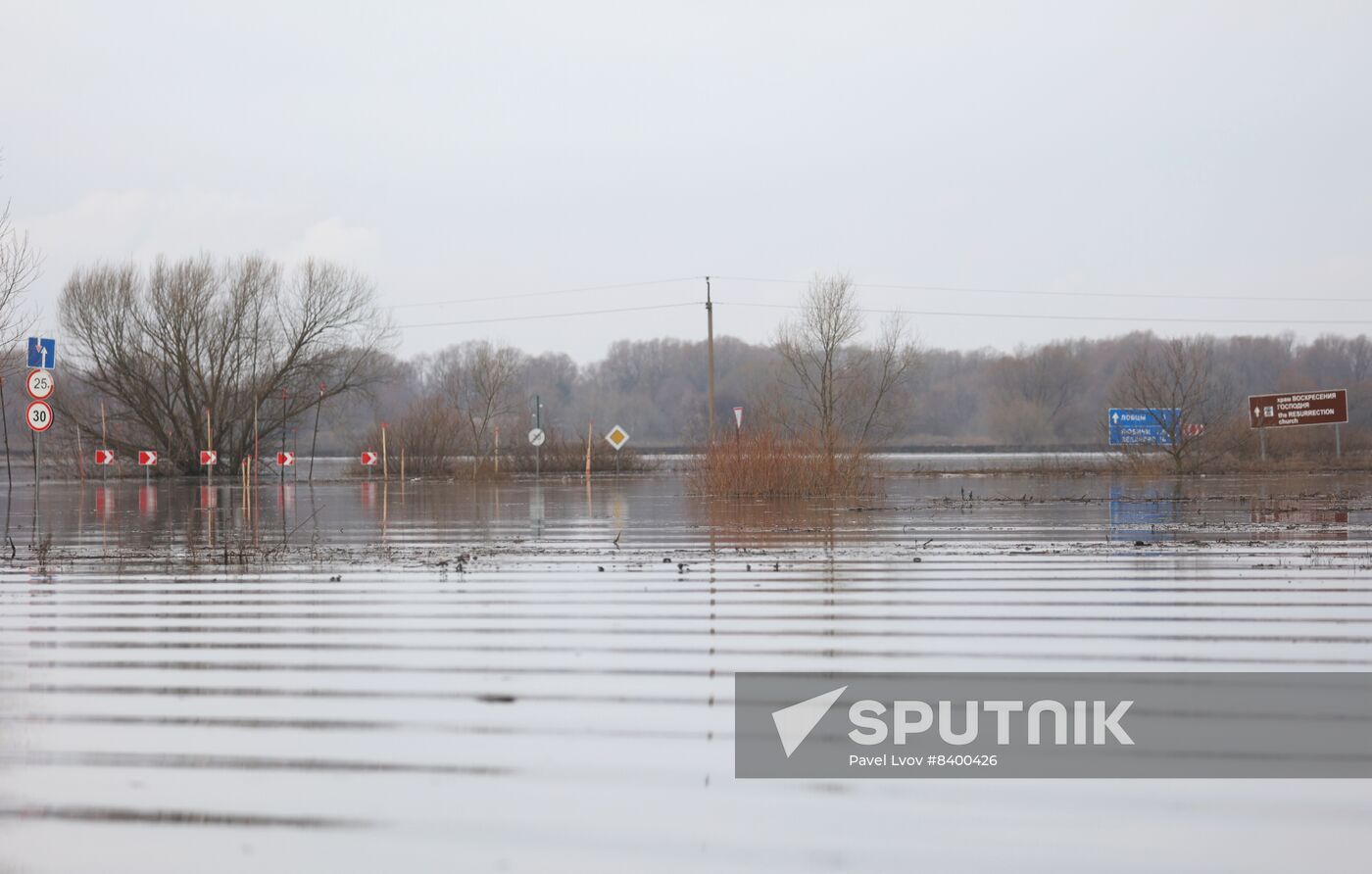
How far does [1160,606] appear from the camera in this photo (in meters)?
8.55

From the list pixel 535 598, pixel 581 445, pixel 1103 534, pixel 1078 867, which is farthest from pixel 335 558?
pixel 581 445

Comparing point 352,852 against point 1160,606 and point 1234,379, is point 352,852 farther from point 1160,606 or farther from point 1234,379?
point 1234,379

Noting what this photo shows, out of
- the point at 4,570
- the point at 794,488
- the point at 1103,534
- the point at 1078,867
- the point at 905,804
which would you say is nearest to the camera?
the point at 1078,867

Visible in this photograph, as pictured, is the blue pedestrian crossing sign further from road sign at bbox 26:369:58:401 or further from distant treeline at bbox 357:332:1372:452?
distant treeline at bbox 357:332:1372:452

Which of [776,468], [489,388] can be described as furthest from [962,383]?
[776,468]

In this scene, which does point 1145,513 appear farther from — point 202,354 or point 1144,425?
point 202,354

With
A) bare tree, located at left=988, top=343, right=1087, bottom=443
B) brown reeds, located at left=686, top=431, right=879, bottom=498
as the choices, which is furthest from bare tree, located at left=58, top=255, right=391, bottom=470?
bare tree, located at left=988, top=343, right=1087, bottom=443

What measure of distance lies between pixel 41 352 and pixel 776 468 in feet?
42.4

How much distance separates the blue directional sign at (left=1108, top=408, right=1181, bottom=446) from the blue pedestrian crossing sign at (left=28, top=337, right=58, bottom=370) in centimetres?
3049

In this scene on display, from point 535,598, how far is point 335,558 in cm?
423

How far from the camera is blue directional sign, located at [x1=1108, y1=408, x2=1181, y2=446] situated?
37.7 m

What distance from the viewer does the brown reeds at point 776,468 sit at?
23.9 meters

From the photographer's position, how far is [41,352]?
18703mm

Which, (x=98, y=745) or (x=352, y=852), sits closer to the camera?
(x=352, y=852)
